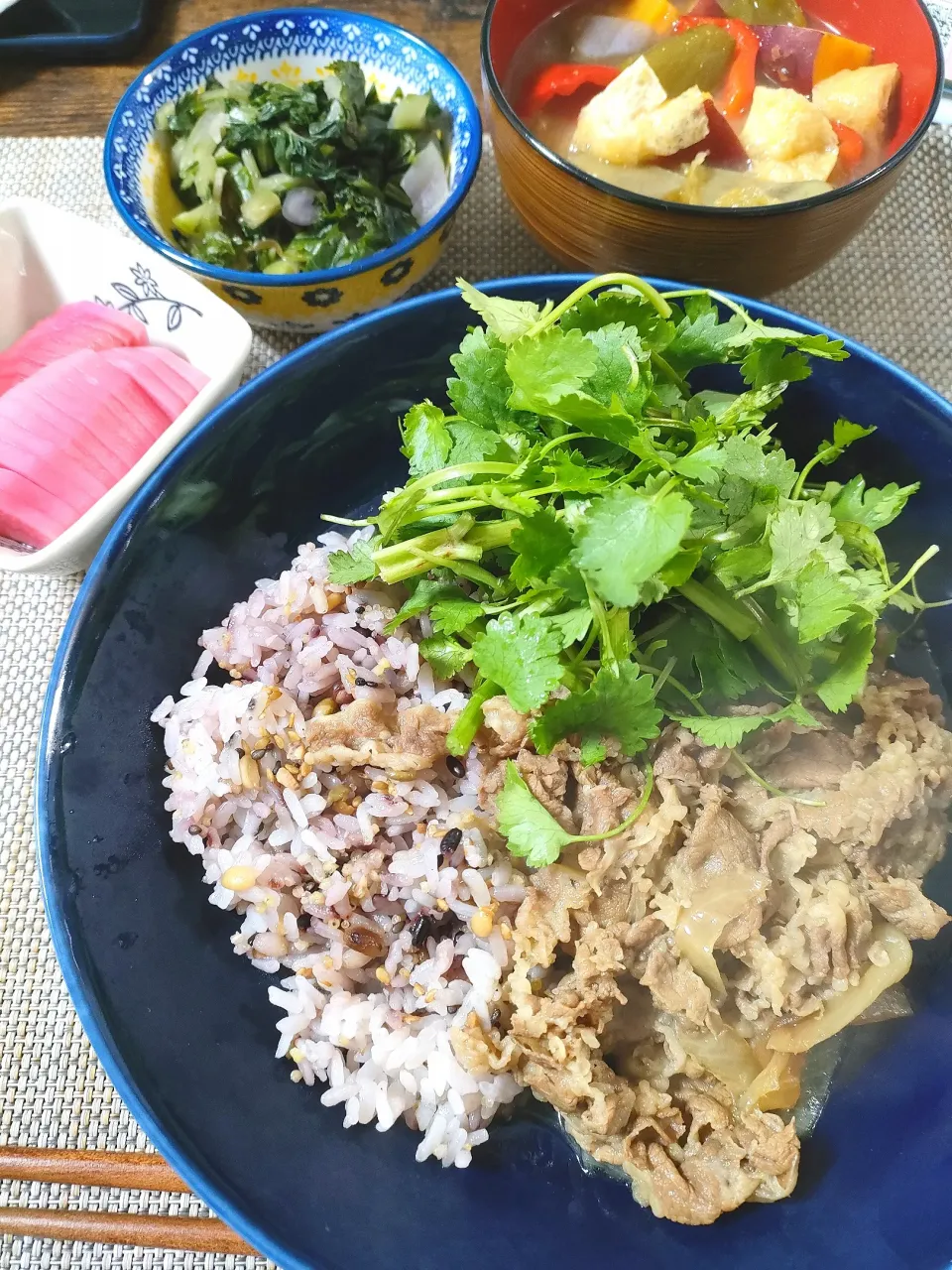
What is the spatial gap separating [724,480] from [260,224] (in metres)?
1.46

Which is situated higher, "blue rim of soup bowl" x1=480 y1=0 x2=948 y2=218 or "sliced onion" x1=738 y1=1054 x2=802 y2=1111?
"blue rim of soup bowl" x1=480 y1=0 x2=948 y2=218

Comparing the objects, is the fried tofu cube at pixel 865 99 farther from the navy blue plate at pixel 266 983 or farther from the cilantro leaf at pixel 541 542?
the cilantro leaf at pixel 541 542

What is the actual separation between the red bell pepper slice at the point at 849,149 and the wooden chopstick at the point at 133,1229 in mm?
2584

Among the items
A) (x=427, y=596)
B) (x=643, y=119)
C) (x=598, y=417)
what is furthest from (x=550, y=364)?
(x=643, y=119)

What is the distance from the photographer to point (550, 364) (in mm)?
1351

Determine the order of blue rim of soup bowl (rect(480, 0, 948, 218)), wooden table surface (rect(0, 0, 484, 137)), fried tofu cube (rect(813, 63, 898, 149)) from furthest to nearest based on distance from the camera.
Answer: wooden table surface (rect(0, 0, 484, 137)) < fried tofu cube (rect(813, 63, 898, 149)) < blue rim of soup bowl (rect(480, 0, 948, 218))

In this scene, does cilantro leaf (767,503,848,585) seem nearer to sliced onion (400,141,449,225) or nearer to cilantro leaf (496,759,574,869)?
cilantro leaf (496,759,574,869)

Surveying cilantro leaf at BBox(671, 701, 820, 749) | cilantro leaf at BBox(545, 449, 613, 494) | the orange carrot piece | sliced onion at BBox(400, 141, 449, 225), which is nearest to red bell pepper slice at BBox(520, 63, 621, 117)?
sliced onion at BBox(400, 141, 449, 225)

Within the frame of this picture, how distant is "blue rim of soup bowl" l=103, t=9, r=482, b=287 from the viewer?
1.95 meters

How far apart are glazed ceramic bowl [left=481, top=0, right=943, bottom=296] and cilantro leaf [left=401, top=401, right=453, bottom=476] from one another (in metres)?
0.62

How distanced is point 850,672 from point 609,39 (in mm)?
1876

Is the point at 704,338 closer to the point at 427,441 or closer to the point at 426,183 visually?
the point at 427,441

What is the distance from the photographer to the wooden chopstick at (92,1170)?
1.55 metres

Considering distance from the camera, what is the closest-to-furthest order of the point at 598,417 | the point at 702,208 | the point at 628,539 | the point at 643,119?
the point at 628,539, the point at 598,417, the point at 702,208, the point at 643,119
